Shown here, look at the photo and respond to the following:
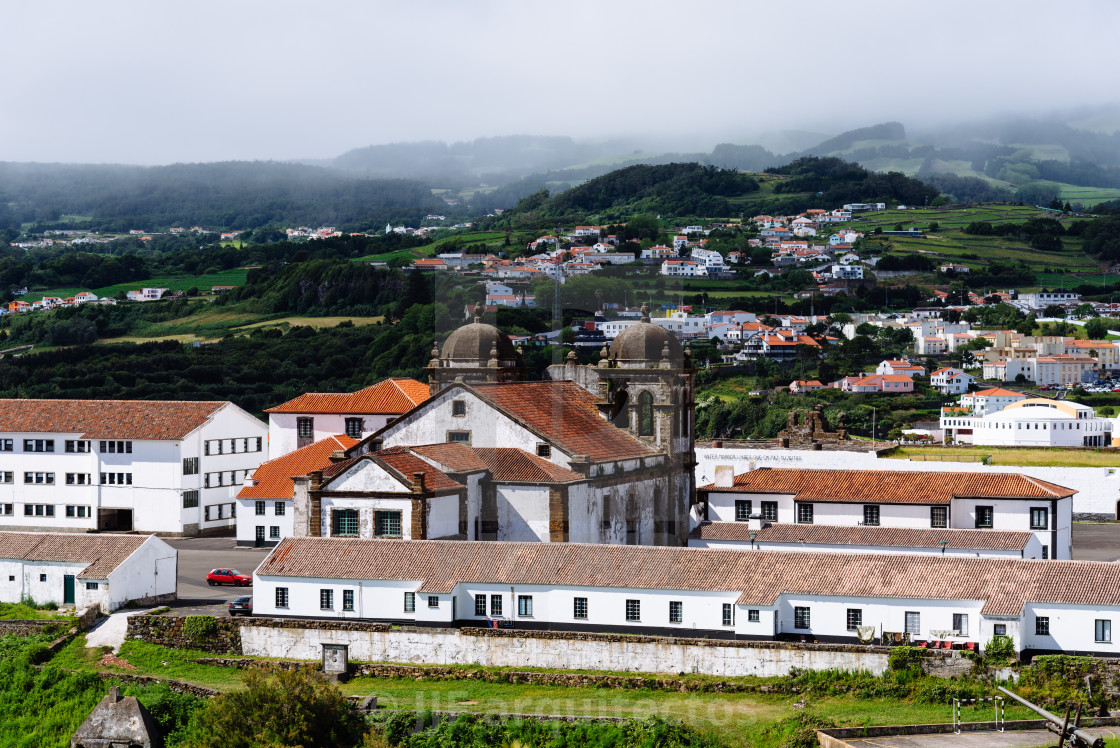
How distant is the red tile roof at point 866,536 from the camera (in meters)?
43.5

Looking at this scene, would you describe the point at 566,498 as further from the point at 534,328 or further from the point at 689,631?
the point at 534,328

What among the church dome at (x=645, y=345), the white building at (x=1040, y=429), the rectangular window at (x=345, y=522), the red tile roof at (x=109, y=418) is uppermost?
the church dome at (x=645, y=345)

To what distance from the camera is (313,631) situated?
121 feet

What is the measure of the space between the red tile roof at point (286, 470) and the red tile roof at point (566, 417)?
9.01 metres

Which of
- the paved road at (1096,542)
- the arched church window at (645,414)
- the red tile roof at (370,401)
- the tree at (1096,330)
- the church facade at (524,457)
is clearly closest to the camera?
the church facade at (524,457)

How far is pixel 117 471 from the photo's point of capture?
57.8 metres

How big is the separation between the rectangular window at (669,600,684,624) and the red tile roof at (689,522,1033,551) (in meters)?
10.2

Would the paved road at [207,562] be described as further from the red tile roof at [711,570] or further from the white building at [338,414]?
the white building at [338,414]

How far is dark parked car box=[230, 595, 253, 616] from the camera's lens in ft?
127

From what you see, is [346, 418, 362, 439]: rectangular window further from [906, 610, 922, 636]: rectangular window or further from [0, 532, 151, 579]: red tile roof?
[906, 610, 922, 636]: rectangular window

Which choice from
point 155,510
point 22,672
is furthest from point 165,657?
point 155,510

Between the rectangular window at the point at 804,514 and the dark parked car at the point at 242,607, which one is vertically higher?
the rectangular window at the point at 804,514

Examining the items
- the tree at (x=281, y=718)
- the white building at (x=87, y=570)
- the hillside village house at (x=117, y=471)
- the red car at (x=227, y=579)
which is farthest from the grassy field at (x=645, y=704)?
the hillside village house at (x=117, y=471)

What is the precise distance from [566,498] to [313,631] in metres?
8.13
